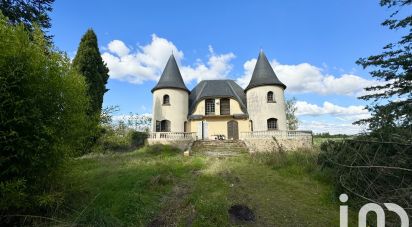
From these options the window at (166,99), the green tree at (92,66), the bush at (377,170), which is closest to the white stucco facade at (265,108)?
the window at (166,99)

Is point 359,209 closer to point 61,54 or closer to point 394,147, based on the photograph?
point 394,147

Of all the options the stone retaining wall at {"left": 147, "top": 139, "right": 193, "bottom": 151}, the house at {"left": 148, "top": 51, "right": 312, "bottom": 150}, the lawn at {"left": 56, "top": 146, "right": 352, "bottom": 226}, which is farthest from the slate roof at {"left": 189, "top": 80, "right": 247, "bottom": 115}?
the lawn at {"left": 56, "top": 146, "right": 352, "bottom": 226}

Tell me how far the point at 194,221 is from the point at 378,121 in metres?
5.24

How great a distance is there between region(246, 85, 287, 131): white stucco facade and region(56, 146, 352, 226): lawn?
35.5 feet

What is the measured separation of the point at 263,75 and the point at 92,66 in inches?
534

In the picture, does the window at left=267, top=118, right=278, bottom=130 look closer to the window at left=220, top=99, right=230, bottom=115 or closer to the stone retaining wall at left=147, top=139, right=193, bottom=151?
the window at left=220, top=99, right=230, bottom=115

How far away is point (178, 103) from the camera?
73.6ft

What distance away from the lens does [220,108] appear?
76.8ft

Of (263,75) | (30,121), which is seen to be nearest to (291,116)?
(263,75)

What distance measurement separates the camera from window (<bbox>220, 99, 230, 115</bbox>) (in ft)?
76.6

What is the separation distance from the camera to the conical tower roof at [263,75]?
21609mm

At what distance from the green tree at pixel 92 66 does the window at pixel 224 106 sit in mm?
9900

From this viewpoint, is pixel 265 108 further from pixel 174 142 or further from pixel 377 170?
pixel 377 170

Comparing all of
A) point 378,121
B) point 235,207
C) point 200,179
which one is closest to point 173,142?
point 200,179
